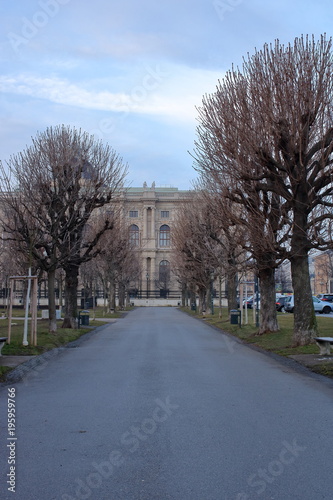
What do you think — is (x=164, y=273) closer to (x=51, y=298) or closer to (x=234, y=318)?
(x=234, y=318)

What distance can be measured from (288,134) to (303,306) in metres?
5.49

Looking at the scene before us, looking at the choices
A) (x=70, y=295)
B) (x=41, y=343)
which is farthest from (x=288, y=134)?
(x=70, y=295)

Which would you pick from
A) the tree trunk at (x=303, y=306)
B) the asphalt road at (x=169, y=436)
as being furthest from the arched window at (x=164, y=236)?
the asphalt road at (x=169, y=436)

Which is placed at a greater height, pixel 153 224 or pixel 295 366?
pixel 153 224

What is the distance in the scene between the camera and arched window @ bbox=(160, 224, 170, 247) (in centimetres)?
10938

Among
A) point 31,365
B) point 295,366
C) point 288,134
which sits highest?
point 288,134

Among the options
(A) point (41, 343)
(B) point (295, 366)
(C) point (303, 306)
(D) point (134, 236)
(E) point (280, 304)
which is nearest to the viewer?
(B) point (295, 366)

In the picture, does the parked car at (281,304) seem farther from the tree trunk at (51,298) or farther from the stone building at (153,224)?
the stone building at (153,224)

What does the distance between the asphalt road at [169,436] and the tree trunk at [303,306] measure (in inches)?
192

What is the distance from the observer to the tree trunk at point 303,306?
1855 cm

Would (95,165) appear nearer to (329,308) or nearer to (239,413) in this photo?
(239,413)

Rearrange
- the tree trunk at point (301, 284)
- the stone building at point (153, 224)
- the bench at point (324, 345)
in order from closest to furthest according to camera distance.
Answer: the bench at point (324, 345) < the tree trunk at point (301, 284) < the stone building at point (153, 224)

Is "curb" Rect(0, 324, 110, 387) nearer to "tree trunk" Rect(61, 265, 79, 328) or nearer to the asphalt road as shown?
the asphalt road

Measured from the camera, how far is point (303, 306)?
1856cm
